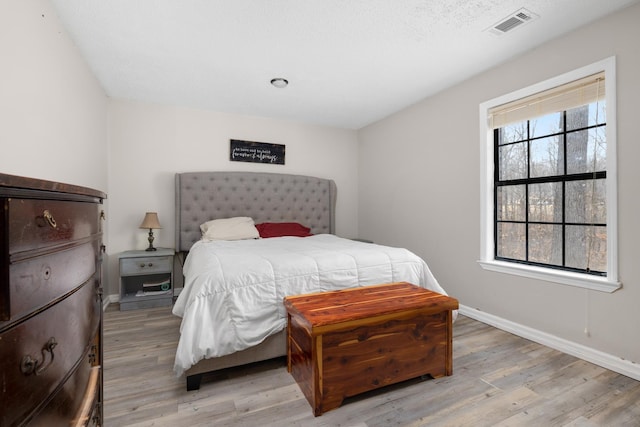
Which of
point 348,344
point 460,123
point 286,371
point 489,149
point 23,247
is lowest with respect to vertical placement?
point 286,371

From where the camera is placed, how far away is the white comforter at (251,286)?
1.71 m

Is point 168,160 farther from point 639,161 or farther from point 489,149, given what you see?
point 639,161

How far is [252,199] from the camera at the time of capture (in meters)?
3.97

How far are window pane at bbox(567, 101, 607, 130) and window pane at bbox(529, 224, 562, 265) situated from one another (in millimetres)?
795

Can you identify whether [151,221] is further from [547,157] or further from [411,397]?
[547,157]

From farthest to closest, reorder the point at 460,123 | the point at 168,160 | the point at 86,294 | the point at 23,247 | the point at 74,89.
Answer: the point at 168,160, the point at 460,123, the point at 74,89, the point at 86,294, the point at 23,247

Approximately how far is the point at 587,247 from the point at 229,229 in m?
3.25

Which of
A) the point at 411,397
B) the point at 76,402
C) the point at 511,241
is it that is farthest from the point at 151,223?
the point at 511,241

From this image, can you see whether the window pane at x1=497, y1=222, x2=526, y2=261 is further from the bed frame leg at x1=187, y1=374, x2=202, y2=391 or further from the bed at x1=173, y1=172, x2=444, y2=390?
the bed frame leg at x1=187, y1=374, x2=202, y2=391

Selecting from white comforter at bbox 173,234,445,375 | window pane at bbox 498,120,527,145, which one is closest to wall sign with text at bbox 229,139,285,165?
white comforter at bbox 173,234,445,375

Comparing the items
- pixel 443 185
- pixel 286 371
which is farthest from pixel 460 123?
pixel 286 371

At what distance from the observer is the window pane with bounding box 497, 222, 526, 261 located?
269 centimetres

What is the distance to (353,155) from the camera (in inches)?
190

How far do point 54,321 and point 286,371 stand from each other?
1514mm
